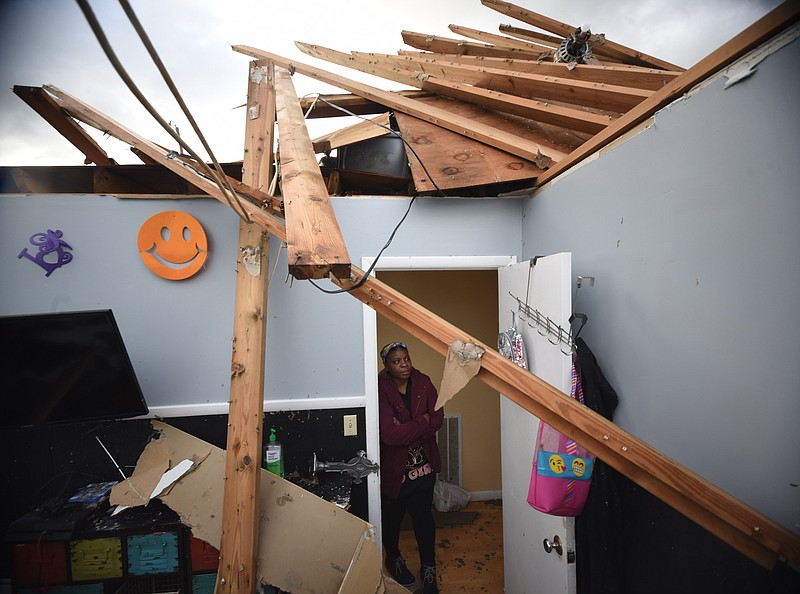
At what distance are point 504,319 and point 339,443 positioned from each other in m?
1.41

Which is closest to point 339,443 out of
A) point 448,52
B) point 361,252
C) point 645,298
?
point 361,252

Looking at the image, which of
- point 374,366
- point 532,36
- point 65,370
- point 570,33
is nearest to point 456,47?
point 532,36

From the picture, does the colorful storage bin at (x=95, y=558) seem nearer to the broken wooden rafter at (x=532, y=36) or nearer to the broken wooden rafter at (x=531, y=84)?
the broken wooden rafter at (x=531, y=84)

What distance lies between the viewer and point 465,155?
2.38m

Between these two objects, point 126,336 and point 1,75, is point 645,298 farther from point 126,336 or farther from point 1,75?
point 126,336

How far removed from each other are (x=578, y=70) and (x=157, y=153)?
2355 millimetres

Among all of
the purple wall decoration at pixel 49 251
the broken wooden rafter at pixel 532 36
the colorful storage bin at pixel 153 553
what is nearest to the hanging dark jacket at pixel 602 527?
the colorful storage bin at pixel 153 553

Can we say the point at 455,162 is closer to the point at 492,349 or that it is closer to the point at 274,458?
the point at 492,349

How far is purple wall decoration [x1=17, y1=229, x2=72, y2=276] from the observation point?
2.19m

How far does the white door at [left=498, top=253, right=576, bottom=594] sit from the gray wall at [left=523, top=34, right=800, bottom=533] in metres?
0.22

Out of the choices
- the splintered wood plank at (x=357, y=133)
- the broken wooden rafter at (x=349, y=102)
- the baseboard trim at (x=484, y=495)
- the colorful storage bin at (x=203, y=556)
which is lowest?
the baseboard trim at (x=484, y=495)

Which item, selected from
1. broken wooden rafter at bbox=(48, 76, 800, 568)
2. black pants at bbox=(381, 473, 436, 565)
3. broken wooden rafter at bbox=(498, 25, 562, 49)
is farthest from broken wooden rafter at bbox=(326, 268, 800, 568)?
broken wooden rafter at bbox=(498, 25, 562, 49)

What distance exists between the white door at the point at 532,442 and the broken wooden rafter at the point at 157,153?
129cm

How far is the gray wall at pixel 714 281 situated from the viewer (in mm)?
987
